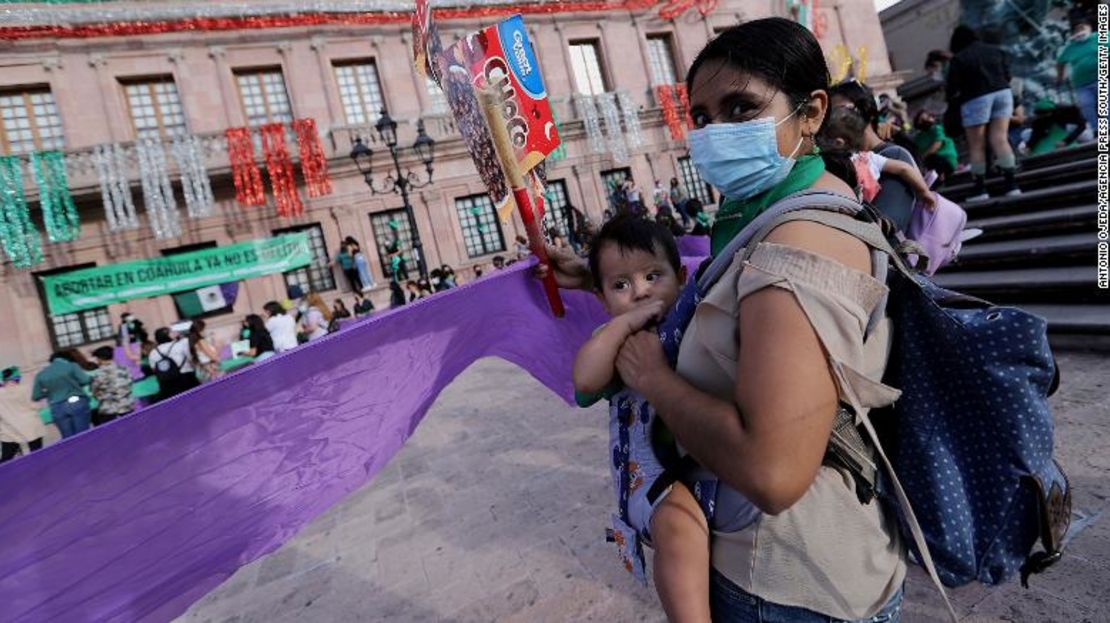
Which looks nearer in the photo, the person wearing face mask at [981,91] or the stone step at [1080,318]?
the stone step at [1080,318]

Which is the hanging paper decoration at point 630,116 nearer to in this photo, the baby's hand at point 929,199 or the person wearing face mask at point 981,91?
the person wearing face mask at point 981,91

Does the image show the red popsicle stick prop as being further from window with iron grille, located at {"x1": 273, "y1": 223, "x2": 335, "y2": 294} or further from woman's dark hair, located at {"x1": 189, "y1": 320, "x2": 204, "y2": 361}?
window with iron grille, located at {"x1": 273, "y1": 223, "x2": 335, "y2": 294}

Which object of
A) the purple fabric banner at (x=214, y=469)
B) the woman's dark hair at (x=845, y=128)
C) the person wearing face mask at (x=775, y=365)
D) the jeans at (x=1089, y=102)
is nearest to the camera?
the person wearing face mask at (x=775, y=365)

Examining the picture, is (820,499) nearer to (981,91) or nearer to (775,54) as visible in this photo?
(775,54)

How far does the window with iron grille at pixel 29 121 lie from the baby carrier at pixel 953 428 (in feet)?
70.9

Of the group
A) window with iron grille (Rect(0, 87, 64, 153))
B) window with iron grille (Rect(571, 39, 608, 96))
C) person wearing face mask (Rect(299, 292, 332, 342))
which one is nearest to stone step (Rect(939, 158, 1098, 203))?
person wearing face mask (Rect(299, 292, 332, 342))

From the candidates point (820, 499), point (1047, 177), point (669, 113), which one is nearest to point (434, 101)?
point (669, 113)

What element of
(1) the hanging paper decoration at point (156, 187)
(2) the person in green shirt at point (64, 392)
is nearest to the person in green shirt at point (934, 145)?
(2) the person in green shirt at point (64, 392)

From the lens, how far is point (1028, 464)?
2.92ft

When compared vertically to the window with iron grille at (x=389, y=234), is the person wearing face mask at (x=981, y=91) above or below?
below

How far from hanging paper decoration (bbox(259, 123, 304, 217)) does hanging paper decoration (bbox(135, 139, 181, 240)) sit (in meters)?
2.72

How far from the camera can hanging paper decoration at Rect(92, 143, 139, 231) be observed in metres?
15.0

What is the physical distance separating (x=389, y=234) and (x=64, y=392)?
12057mm

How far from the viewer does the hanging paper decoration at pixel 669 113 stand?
22547mm
